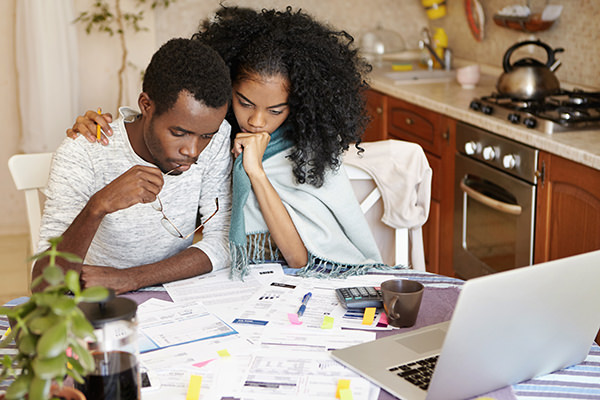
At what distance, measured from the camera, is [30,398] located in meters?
0.73

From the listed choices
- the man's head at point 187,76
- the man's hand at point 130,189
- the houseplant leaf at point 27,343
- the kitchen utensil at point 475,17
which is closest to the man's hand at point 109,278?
the man's hand at point 130,189

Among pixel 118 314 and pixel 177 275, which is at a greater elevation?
pixel 118 314

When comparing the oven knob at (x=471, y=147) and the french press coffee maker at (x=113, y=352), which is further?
the oven knob at (x=471, y=147)

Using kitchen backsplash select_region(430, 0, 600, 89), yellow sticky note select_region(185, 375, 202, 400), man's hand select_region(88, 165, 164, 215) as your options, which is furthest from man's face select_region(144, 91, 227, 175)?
kitchen backsplash select_region(430, 0, 600, 89)

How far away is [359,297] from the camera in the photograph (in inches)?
55.4

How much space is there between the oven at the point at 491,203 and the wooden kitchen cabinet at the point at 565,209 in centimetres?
5

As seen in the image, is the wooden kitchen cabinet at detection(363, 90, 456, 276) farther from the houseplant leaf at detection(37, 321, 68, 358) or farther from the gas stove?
the houseplant leaf at detection(37, 321, 68, 358)

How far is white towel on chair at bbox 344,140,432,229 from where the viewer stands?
199 cm

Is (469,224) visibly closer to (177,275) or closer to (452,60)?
(452,60)

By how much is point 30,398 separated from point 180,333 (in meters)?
0.56

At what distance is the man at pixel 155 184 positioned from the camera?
4.86 feet

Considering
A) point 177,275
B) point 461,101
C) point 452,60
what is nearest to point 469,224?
point 461,101

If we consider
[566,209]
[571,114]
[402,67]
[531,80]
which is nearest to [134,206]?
[566,209]

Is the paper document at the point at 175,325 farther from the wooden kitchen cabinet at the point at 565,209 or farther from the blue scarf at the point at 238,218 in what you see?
the wooden kitchen cabinet at the point at 565,209
